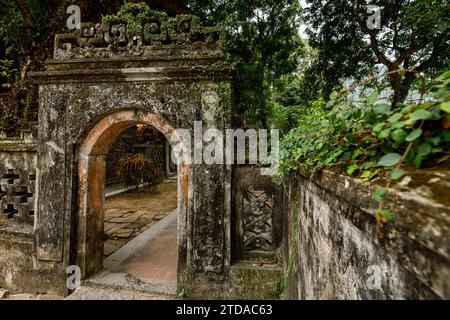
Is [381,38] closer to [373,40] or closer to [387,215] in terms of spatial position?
[373,40]

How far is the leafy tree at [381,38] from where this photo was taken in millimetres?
5617

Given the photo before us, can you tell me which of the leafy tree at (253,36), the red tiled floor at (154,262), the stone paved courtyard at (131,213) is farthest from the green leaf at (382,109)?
the leafy tree at (253,36)

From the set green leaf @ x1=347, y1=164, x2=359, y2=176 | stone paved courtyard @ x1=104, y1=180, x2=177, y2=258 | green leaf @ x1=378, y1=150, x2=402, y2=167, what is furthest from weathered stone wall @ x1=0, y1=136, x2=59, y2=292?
green leaf @ x1=378, y1=150, x2=402, y2=167

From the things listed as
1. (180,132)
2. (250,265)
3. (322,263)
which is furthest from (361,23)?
(322,263)

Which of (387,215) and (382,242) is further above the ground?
(387,215)

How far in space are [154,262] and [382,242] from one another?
4.57m

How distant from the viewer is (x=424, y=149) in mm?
914

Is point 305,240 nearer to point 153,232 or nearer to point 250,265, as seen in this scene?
point 250,265

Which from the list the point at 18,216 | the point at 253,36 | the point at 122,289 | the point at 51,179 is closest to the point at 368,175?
the point at 122,289

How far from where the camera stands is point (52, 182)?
387 centimetres

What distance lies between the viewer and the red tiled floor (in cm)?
415

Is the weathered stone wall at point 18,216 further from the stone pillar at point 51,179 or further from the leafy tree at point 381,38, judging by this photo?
the leafy tree at point 381,38

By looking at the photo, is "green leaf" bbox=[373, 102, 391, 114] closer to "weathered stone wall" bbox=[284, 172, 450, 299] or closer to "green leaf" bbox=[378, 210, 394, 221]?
"weathered stone wall" bbox=[284, 172, 450, 299]
